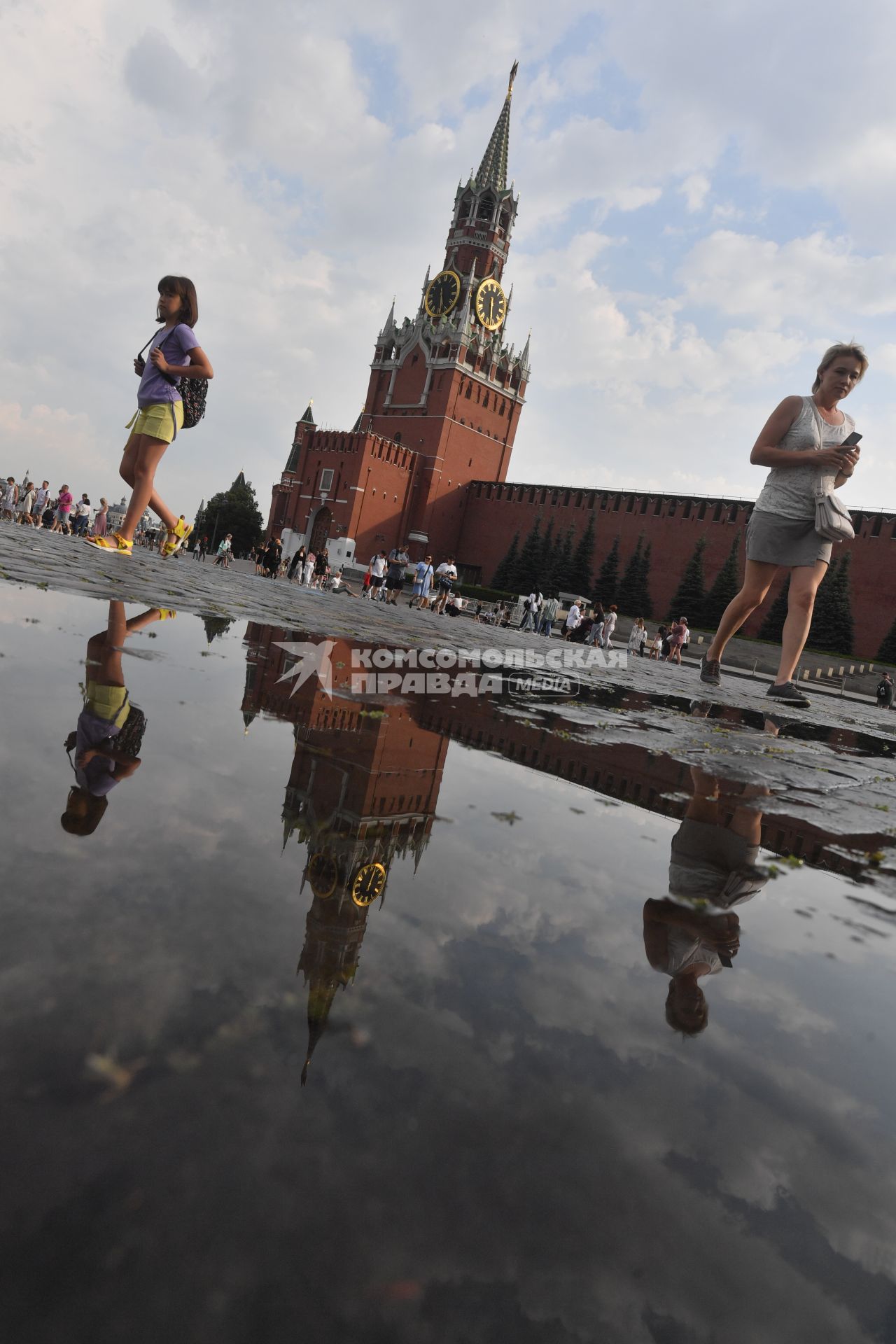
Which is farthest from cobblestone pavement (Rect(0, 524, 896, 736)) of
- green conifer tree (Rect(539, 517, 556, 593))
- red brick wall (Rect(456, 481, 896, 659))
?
green conifer tree (Rect(539, 517, 556, 593))

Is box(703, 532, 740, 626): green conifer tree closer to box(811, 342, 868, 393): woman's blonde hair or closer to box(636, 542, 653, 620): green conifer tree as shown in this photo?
box(636, 542, 653, 620): green conifer tree

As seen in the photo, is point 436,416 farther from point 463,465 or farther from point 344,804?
point 344,804

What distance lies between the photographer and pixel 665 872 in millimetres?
1345

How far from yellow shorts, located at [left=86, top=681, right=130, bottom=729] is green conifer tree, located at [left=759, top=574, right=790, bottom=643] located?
119ft

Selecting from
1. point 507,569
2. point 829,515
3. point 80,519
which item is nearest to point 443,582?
point 80,519

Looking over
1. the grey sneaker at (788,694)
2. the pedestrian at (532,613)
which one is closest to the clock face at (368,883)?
the grey sneaker at (788,694)

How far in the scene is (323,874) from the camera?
3.27ft

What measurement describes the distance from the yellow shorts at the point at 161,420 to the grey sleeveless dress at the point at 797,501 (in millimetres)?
3380

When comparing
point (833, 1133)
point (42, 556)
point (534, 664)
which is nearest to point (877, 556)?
point (534, 664)

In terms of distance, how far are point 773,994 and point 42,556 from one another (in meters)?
5.38

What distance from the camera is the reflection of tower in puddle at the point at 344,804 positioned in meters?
0.83

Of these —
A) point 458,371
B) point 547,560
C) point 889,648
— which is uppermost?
→ point 458,371

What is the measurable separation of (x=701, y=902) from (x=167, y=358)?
14.6ft

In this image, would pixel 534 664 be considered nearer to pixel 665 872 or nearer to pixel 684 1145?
pixel 665 872
